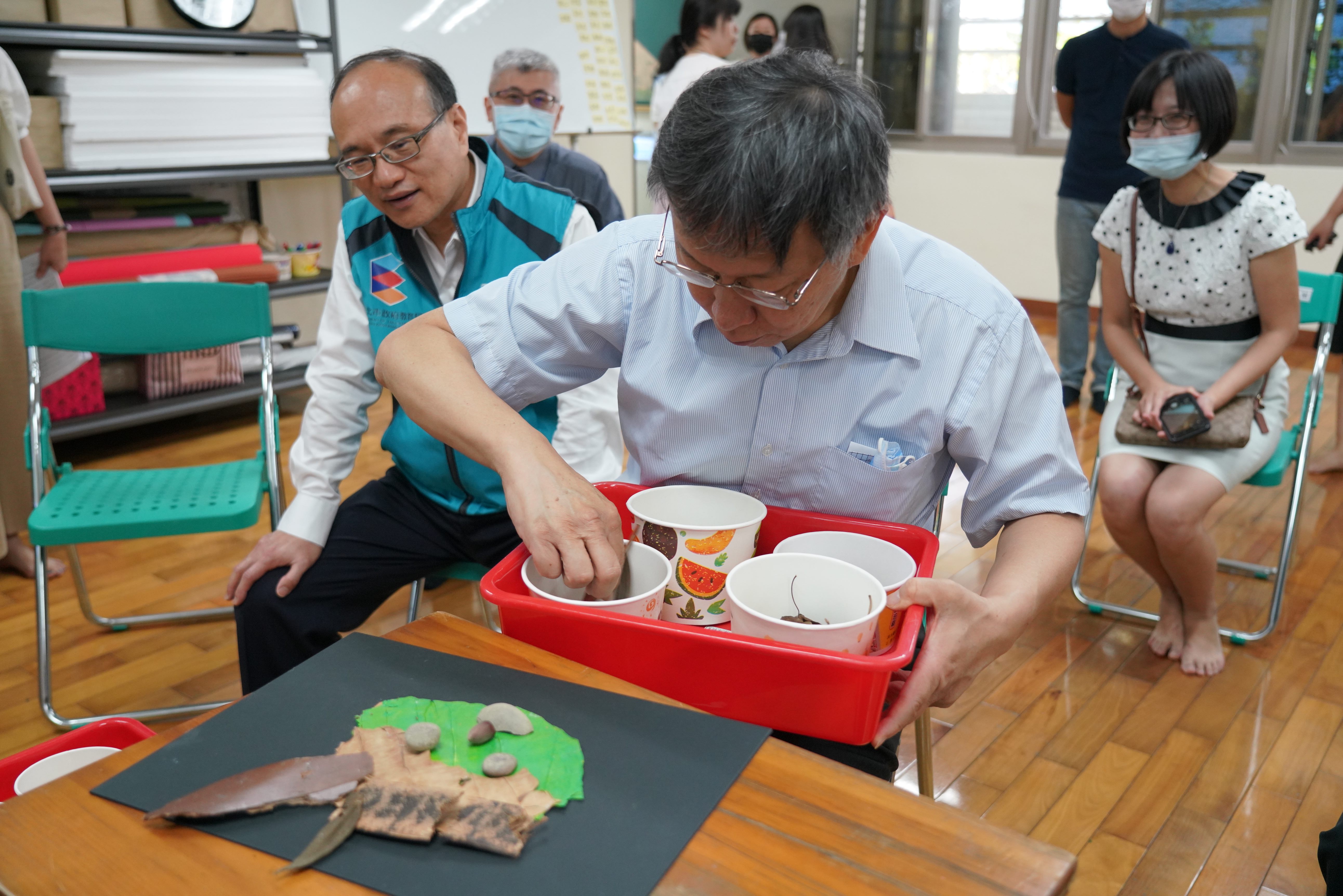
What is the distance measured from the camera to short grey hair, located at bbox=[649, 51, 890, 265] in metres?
0.85

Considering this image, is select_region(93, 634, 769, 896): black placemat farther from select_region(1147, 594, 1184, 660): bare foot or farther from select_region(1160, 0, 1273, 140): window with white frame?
select_region(1160, 0, 1273, 140): window with white frame

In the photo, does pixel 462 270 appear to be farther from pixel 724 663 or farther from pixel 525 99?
pixel 525 99

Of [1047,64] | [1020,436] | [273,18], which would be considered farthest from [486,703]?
Result: [1047,64]

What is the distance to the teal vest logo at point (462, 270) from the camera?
5.57 ft

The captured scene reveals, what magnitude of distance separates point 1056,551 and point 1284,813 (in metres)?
1.12

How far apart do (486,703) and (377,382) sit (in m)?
1.07

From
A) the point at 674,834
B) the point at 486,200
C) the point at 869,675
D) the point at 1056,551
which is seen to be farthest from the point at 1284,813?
the point at 486,200

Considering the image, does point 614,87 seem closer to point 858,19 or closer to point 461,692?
point 858,19

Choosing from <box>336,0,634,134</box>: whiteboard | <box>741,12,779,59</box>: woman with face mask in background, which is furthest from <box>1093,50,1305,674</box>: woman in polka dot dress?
<box>741,12,779,59</box>: woman with face mask in background

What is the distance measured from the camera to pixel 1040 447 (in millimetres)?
1092

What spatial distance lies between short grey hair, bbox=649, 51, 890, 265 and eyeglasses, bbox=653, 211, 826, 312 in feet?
0.17

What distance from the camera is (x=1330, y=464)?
3.49 m

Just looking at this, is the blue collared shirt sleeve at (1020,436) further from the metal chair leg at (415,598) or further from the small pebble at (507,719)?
the metal chair leg at (415,598)

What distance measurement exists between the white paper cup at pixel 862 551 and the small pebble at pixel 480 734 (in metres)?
0.34
